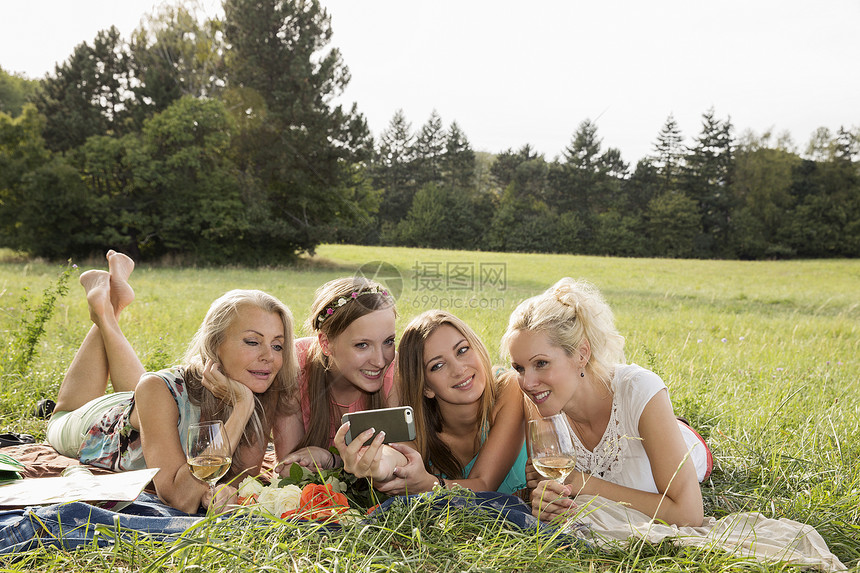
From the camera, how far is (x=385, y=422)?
8.47ft

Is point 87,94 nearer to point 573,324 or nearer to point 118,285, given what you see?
point 118,285

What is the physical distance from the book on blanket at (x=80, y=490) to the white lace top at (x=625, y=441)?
2.17m

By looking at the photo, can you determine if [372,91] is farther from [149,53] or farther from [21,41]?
[21,41]

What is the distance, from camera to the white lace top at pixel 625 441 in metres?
2.94

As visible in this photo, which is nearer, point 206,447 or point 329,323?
point 206,447

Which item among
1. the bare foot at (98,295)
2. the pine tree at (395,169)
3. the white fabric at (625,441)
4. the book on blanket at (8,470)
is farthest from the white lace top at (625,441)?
the pine tree at (395,169)

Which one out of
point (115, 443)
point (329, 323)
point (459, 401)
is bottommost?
point (115, 443)

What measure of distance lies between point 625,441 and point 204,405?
84.8 inches

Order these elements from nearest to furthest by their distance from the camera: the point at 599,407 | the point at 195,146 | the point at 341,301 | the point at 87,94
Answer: the point at 599,407, the point at 341,301, the point at 195,146, the point at 87,94

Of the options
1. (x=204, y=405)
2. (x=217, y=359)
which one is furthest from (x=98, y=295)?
(x=204, y=405)

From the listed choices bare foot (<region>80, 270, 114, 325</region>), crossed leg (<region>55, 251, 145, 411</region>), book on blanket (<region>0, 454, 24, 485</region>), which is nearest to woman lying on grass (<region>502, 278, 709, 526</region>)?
book on blanket (<region>0, 454, 24, 485</region>)

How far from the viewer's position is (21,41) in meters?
29.6

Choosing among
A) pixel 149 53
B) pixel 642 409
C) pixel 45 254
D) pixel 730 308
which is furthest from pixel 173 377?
pixel 149 53

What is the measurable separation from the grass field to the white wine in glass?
29 cm
